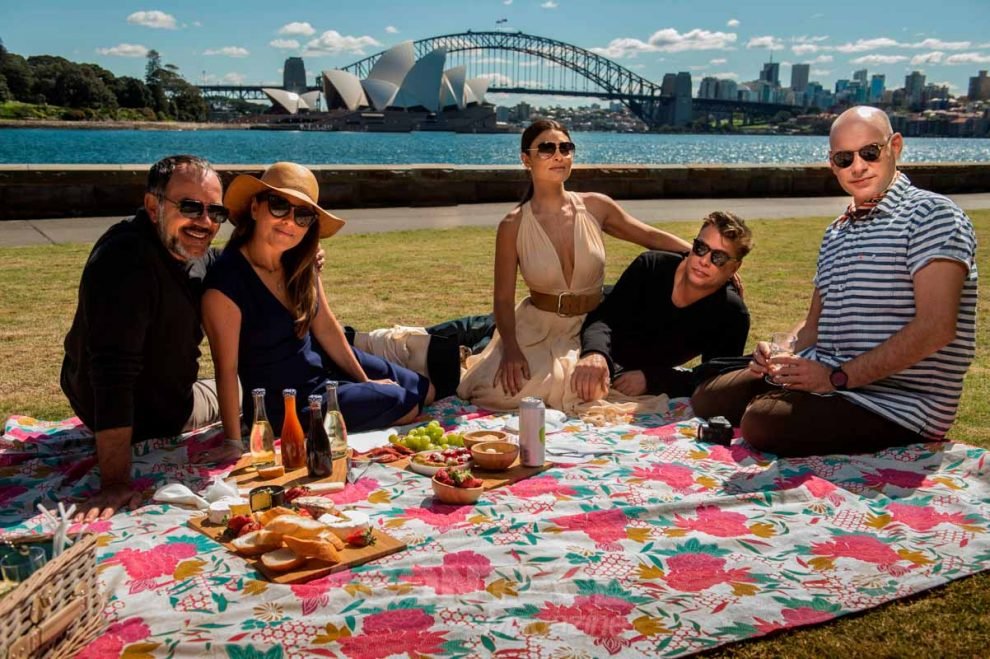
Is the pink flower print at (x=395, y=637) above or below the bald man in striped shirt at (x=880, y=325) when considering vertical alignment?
below

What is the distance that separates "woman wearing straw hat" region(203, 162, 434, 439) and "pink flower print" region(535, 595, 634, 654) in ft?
6.10

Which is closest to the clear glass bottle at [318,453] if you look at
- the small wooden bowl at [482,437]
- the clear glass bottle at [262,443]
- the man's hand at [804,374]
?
the clear glass bottle at [262,443]

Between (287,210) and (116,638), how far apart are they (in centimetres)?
204

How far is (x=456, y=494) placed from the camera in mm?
3477

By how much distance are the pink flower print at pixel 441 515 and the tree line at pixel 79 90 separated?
11744 centimetres

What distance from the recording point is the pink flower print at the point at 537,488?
11.8 ft

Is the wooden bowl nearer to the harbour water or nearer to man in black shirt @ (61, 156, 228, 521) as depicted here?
man in black shirt @ (61, 156, 228, 521)

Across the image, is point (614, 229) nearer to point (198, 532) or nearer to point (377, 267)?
point (198, 532)

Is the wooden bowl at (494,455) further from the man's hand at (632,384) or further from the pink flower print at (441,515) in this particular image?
the man's hand at (632,384)

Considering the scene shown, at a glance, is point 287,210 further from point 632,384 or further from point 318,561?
point 632,384

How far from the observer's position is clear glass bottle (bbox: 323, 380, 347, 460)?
12.2 feet

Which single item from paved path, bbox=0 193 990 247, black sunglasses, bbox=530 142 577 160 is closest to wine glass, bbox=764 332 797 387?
black sunglasses, bbox=530 142 577 160

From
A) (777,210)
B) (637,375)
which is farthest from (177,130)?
(637,375)

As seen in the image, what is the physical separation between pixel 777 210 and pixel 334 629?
13.5 metres
